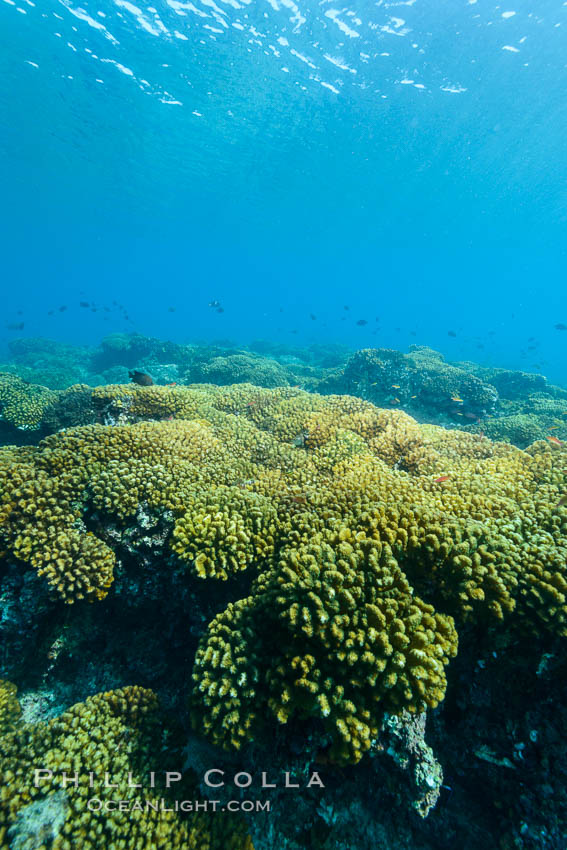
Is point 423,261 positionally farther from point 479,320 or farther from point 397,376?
point 397,376

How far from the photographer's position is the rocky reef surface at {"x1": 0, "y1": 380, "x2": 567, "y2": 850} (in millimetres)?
2869

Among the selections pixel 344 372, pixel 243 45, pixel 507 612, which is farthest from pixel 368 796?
pixel 243 45

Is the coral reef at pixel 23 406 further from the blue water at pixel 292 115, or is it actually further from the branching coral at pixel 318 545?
the blue water at pixel 292 115

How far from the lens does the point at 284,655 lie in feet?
10.3

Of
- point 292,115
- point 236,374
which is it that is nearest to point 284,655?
point 236,374

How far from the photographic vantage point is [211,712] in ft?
10.2

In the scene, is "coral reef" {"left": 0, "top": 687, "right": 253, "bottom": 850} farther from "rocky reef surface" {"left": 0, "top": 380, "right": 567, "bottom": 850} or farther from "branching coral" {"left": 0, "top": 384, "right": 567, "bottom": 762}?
"branching coral" {"left": 0, "top": 384, "right": 567, "bottom": 762}

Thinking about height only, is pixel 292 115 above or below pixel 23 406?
above

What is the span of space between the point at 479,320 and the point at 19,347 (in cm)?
18200

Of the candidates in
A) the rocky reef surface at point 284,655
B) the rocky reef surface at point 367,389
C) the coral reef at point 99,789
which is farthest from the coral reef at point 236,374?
the coral reef at point 99,789

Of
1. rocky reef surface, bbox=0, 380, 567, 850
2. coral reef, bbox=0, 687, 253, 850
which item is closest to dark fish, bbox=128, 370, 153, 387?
rocky reef surface, bbox=0, 380, 567, 850

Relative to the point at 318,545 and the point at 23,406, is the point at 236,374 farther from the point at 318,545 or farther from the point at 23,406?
the point at 318,545

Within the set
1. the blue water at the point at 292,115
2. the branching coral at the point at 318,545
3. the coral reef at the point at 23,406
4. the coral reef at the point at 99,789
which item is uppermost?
the blue water at the point at 292,115

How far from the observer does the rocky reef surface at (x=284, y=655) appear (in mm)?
2869
